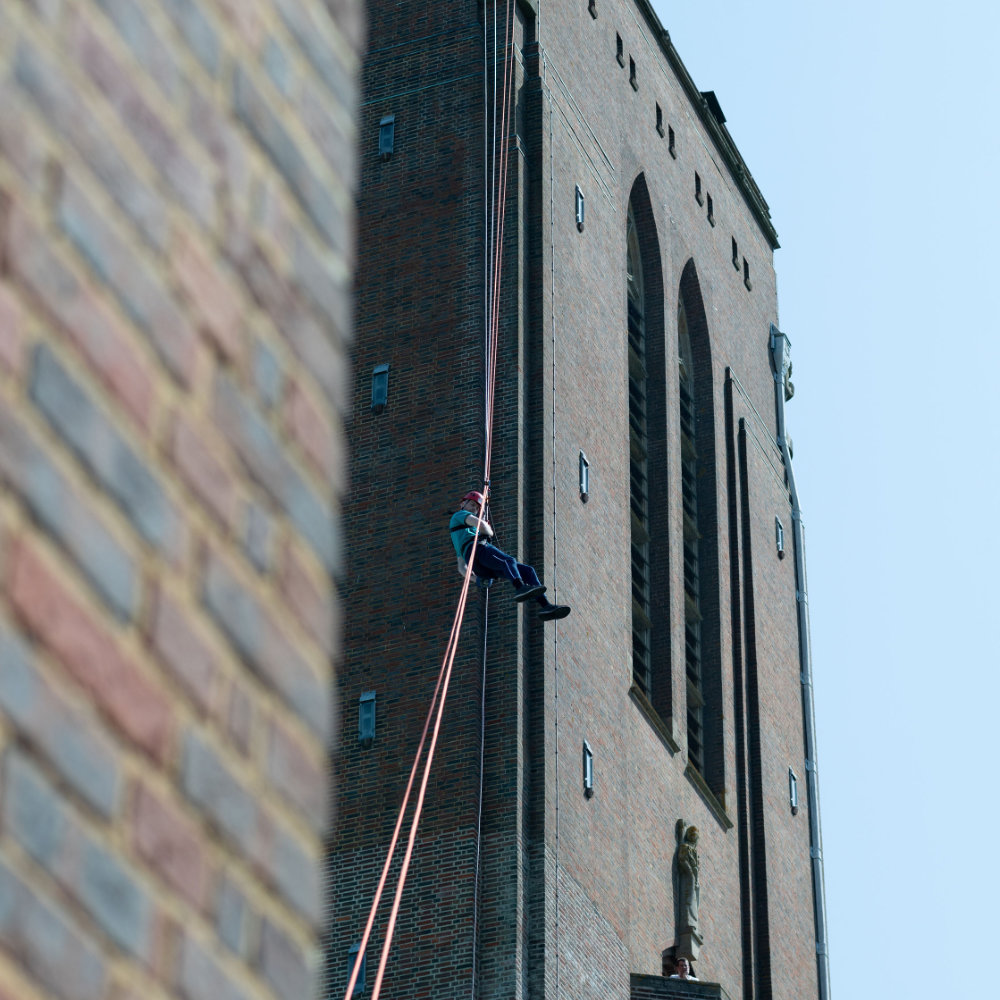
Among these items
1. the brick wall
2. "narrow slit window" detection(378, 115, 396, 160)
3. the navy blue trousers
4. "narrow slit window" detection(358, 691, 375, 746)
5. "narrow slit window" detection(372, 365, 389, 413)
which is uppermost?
"narrow slit window" detection(378, 115, 396, 160)

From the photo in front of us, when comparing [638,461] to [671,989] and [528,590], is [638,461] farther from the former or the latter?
[528,590]

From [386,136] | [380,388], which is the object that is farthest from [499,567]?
[386,136]

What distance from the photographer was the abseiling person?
731 inches

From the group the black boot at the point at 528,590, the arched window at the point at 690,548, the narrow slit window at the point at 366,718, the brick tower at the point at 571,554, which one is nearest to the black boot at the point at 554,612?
the black boot at the point at 528,590

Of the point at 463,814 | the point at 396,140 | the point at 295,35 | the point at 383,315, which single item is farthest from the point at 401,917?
the point at 295,35

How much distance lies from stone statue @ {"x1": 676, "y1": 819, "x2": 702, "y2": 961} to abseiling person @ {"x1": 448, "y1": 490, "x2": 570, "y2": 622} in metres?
6.86

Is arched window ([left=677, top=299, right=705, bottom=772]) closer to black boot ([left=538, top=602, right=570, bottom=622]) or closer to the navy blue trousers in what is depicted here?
black boot ([left=538, top=602, right=570, bottom=622])

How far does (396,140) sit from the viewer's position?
25.9 meters

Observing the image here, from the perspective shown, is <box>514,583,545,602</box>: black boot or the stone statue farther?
the stone statue

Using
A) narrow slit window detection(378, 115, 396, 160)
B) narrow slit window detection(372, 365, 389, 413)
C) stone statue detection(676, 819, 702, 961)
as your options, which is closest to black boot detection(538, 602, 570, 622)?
narrow slit window detection(372, 365, 389, 413)

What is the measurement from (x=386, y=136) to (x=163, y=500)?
76.2 feet

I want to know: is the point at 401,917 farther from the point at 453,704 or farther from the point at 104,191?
the point at 104,191

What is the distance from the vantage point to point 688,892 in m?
25.5

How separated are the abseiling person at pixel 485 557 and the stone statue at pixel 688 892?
6.86m
